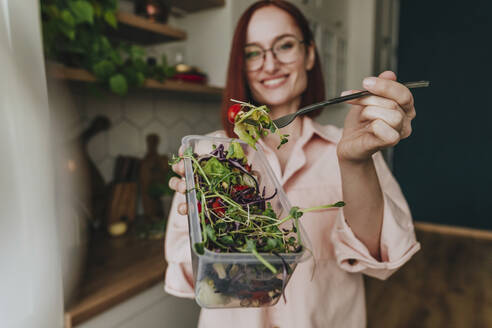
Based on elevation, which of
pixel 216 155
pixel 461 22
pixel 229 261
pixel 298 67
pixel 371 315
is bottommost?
pixel 371 315

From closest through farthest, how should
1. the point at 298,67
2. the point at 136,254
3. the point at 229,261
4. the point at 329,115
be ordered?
1. the point at 229,261
2. the point at 298,67
3. the point at 136,254
4. the point at 329,115

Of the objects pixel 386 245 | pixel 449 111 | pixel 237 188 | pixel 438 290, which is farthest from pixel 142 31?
pixel 449 111

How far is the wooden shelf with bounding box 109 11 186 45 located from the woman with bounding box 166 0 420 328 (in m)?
0.43

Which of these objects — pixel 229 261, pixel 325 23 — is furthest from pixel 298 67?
pixel 325 23

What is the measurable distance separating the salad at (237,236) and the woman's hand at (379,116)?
134mm

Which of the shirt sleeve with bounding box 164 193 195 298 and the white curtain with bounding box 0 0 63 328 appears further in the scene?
the shirt sleeve with bounding box 164 193 195 298

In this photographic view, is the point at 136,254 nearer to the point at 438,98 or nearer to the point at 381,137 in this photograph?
the point at 381,137

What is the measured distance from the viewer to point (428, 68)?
132 inches

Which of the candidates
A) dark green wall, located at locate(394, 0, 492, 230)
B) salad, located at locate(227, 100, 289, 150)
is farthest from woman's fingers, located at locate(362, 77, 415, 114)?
dark green wall, located at locate(394, 0, 492, 230)

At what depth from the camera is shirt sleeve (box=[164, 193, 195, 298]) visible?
85cm

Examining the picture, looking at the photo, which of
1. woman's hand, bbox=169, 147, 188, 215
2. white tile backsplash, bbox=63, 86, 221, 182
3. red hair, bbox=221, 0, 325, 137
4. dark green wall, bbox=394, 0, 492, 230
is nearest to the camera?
woman's hand, bbox=169, 147, 188, 215

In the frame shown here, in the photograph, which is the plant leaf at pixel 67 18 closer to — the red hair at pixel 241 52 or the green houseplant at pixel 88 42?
the green houseplant at pixel 88 42

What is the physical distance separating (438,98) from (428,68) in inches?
12.1

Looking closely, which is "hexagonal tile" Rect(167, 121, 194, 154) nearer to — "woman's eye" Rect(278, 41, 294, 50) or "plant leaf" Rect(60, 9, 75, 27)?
"plant leaf" Rect(60, 9, 75, 27)
